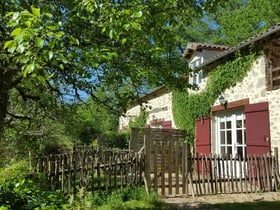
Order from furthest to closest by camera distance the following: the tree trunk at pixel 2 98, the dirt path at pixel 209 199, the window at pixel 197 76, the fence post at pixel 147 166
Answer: the window at pixel 197 76 → the fence post at pixel 147 166 → the dirt path at pixel 209 199 → the tree trunk at pixel 2 98

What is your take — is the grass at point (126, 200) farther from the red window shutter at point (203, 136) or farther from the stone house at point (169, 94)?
the red window shutter at point (203, 136)

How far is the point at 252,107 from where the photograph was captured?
33.6 ft

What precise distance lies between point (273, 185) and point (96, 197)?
515cm

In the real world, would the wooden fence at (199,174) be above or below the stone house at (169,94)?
below

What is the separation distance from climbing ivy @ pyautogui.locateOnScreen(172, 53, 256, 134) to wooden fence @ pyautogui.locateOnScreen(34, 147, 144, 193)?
2.60 m

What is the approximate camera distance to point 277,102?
9.33m

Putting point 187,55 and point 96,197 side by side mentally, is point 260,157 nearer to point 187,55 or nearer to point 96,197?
point 96,197

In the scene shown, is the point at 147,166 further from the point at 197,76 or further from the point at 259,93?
the point at 197,76

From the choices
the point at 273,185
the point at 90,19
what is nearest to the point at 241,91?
the point at 273,185

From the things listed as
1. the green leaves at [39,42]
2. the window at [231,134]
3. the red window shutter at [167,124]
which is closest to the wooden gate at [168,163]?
the window at [231,134]

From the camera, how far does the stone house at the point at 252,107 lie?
9.55m

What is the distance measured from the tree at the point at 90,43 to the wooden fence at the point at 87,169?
6.76ft

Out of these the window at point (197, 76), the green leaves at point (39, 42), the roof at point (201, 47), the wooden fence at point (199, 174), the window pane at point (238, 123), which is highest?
the roof at point (201, 47)

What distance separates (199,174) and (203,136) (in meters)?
4.33
